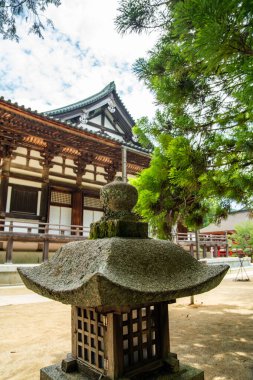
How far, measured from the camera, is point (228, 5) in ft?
4.58

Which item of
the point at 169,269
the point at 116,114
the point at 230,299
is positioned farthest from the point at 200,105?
the point at 116,114

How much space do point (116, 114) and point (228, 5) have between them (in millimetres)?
14960

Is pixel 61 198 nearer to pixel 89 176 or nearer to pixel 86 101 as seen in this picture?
pixel 89 176

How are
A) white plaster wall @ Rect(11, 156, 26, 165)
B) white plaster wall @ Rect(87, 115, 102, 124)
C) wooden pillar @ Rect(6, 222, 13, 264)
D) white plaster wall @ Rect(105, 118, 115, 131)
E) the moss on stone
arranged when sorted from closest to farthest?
1. the moss on stone
2. wooden pillar @ Rect(6, 222, 13, 264)
3. white plaster wall @ Rect(11, 156, 26, 165)
4. white plaster wall @ Rect(87, 115, 102, 124)
5. white plaster wall @ Rect(105, 118, 115, 131)

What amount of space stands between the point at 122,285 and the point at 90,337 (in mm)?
897

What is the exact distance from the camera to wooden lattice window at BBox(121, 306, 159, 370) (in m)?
1.94

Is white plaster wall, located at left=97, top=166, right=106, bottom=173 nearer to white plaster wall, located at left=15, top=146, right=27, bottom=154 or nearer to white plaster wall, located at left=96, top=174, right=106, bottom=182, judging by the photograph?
white plaster wall, located at left=96, top=174, right=106, bottom=182

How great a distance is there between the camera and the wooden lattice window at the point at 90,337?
6.30ft

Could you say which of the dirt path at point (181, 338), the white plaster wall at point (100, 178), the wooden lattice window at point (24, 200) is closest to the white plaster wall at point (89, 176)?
the white plaster wall at point (100, 178)

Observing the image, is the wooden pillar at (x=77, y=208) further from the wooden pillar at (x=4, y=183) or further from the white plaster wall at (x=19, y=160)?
the wooden pillar at (x=4, y=183)

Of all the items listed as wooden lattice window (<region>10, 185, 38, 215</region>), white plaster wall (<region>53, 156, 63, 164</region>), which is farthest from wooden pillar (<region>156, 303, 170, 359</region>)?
white plaster wall (<region>53, 156, 63, 164</region>)

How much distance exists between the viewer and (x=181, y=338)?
410 cm

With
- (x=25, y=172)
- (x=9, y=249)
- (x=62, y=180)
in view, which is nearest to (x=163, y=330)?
(x=9, y=249)

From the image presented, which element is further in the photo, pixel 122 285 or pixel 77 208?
pixel 77 208
